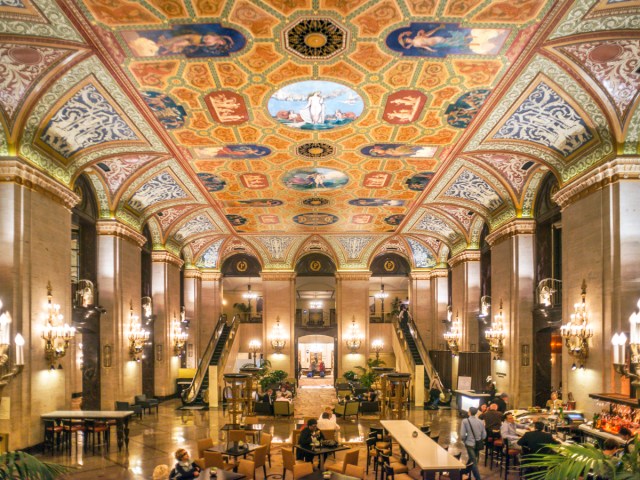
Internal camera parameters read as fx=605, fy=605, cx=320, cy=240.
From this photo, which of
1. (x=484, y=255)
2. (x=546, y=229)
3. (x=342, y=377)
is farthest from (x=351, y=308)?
(x=546, y=229)

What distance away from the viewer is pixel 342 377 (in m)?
27.8

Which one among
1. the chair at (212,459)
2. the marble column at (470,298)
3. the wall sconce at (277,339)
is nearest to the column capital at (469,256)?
the marble column at (470,298)

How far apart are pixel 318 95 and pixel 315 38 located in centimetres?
223

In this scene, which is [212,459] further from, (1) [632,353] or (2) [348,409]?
(2) [348,409]

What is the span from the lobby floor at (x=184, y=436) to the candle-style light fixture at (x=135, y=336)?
206 cm

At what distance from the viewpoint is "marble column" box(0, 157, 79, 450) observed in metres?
11.3

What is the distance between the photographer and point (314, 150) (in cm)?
1449

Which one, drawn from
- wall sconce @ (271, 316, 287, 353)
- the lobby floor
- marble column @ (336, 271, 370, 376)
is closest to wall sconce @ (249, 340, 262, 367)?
wall sconce @ (271, 316, 287, 353)

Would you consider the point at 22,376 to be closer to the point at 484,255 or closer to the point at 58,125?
the point at 58,125

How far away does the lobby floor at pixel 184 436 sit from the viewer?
1170 centimetres

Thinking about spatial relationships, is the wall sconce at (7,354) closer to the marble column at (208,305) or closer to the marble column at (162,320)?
the marble column at (162,320)

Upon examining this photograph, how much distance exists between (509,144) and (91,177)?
11.0 m

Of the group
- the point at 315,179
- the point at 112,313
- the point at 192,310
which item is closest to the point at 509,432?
the point at 315,179

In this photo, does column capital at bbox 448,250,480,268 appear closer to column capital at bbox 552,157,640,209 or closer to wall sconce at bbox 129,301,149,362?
column capital at bbox 552,157,640,209
